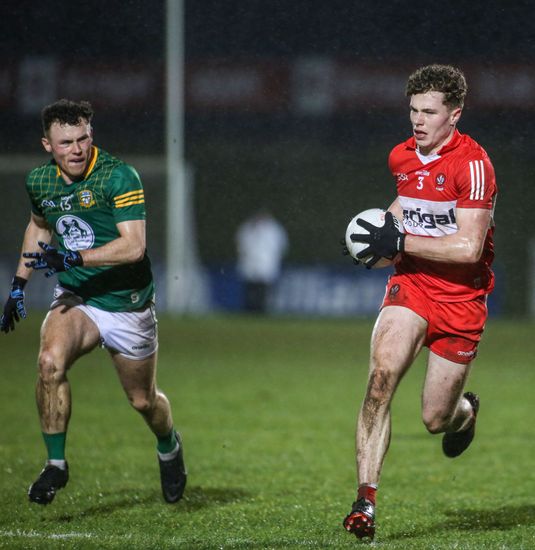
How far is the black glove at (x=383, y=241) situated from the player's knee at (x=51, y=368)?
5.78ft

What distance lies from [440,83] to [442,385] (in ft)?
5.43

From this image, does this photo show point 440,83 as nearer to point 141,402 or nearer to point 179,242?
point 141,402

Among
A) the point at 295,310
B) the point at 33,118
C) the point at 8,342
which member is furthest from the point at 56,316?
the point at 295,310

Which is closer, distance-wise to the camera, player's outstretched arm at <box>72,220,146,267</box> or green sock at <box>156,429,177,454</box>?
player's outstretched arm at <box>72,220,146,267</box>

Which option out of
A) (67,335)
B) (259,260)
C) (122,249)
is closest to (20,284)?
(67,335)

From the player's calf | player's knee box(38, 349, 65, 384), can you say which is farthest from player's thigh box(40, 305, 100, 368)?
the player's calf

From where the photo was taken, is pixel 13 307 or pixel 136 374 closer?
pixel 13 307

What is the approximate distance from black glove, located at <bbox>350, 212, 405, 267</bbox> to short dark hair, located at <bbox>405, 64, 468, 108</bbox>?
0.72 meters

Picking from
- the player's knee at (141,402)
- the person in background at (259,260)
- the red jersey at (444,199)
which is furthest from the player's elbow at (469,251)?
the person in background at (259,260)

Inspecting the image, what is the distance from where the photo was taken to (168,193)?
20312 mm

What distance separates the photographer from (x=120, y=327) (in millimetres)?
6418

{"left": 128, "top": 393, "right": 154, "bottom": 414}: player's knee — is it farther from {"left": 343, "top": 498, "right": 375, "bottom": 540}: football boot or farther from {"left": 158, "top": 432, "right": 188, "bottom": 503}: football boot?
{"left": 343, "top": 498, "right": 375, "bottom": 540}: football boot

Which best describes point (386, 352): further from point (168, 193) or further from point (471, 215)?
point (168, 193)

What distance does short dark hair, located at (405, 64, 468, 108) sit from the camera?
5.71 m
